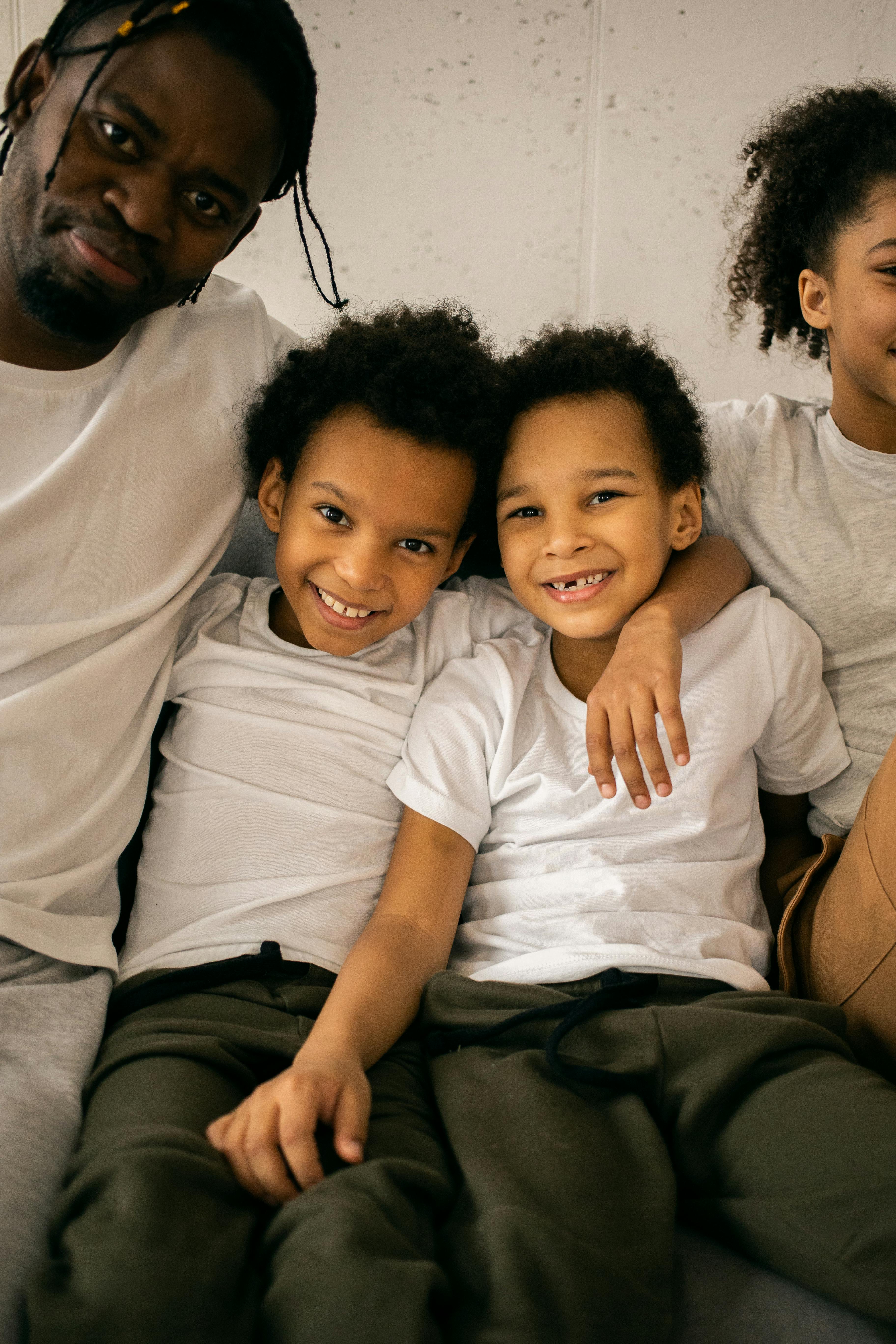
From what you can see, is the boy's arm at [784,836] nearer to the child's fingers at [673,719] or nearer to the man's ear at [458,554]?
the child's fingers at [673,719]

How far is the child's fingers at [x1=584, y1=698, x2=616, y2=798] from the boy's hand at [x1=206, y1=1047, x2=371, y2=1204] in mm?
352

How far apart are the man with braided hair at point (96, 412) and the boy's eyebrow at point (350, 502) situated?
0.15m

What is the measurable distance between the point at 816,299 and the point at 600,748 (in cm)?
80

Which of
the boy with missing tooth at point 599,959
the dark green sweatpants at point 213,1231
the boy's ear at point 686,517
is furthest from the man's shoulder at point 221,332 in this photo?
the dark green sweatpants at point 213,1231

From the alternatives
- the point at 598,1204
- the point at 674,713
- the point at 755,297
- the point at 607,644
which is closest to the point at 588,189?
the point at 755,297

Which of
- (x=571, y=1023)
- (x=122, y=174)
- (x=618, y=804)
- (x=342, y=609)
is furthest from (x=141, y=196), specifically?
(x=571, y=1023)

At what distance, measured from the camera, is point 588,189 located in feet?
5.94

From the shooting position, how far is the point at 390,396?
1.13m

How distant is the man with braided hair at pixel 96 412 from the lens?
0.96 m

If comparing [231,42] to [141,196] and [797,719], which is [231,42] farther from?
[797,719]

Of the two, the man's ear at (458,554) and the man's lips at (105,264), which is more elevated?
the man's lips at (105,264)

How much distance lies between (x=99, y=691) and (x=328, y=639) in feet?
0.86

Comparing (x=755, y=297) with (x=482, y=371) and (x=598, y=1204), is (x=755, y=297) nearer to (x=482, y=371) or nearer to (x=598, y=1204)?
(x=482, y=371)

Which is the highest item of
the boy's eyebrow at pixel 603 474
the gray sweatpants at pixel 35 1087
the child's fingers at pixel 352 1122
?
the boy's eyebrow at pixel 603 474
